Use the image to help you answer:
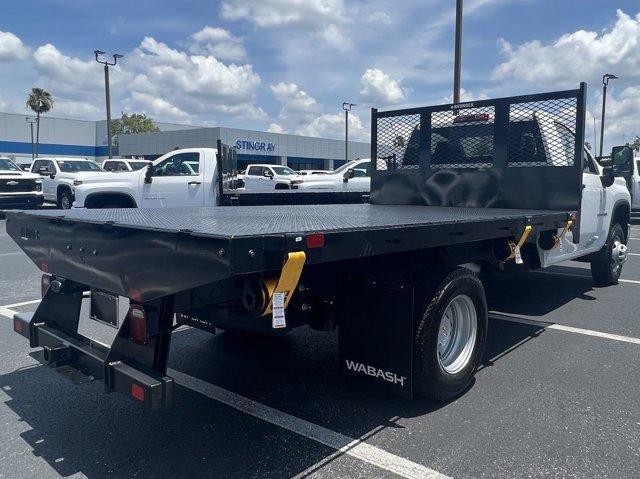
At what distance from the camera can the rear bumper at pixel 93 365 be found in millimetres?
2772

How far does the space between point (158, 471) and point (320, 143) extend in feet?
193

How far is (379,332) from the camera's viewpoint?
3662 millimetres

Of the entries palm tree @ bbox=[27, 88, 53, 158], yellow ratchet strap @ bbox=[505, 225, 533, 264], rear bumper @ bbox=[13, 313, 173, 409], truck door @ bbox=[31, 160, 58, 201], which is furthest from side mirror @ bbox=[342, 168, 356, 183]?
palm tree @ bbox=[27, 88, 53, 158]

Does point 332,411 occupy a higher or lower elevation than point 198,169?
lower

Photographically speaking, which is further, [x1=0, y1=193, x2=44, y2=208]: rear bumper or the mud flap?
[x1=0, y1=193, x2=44, y2=208]: rear bumper

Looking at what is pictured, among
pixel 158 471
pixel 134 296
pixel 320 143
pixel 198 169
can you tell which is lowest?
pixel 158 471

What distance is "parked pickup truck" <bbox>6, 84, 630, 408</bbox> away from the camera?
262cm

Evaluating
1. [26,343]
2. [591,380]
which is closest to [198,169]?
[26,343]

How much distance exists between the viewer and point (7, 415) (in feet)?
12.2

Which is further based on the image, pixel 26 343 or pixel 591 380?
pixel 26 343

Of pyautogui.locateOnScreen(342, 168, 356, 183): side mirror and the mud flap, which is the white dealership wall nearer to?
pyautogui.locateOnScreen(342, 168, 356, 183): side mirror

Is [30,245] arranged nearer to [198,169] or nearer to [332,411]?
[332,411]

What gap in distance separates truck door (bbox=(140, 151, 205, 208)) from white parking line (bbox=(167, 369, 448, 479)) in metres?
8.35

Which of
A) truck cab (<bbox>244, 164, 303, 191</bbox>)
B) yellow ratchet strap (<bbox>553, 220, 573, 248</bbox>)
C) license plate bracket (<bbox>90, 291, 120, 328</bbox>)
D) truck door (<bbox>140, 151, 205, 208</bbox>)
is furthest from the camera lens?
truck cab (<bbox>244, 164, 303, 191</bbox>)
